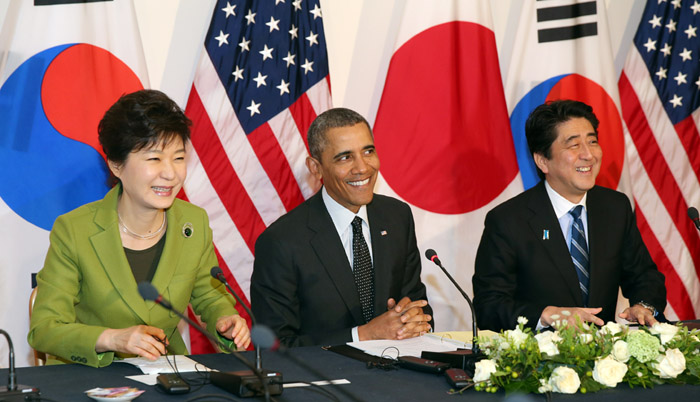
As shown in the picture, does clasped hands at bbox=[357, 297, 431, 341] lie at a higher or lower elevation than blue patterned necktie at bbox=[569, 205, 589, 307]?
lower

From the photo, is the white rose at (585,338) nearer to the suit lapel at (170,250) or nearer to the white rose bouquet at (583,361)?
the white rose bouquet at (583,361)

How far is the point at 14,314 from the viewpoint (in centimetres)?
404

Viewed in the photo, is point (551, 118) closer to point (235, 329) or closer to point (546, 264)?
point (546, 264)

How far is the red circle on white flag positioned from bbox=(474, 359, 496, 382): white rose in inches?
102

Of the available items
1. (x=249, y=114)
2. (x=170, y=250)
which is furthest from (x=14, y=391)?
(x=249, y=114)

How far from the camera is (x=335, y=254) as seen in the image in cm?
357

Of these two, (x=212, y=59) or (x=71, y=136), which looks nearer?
(x=71, y=136)

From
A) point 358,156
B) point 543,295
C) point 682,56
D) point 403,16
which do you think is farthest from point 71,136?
point 682,56

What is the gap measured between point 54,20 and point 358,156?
190cm

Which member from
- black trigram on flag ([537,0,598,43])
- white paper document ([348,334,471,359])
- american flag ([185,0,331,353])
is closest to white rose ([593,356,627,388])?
white paper document ([348,334,471,359])

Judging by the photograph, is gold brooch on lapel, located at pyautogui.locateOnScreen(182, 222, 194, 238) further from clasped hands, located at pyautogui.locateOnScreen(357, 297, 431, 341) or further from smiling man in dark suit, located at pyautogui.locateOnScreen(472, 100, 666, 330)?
smiling man in dark suit, located at pyautogui.locateOnScreen(472, 100, 666, 330)

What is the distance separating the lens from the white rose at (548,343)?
233 cm

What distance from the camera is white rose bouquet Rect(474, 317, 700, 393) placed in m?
2.28

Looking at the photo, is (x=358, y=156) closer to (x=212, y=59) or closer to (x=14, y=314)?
(x=212, y=59)
